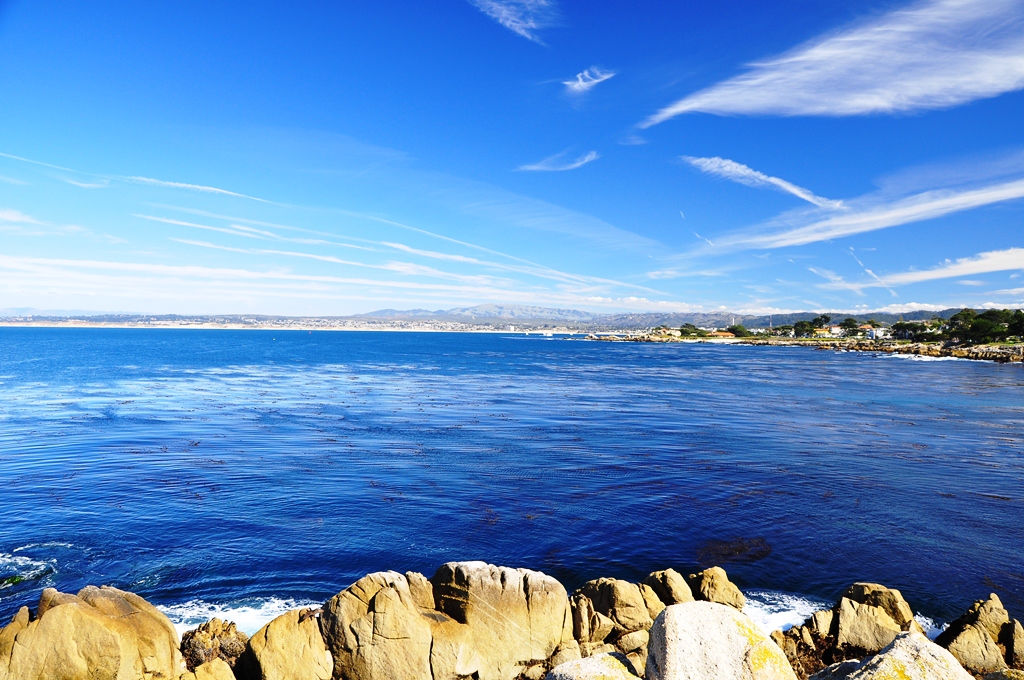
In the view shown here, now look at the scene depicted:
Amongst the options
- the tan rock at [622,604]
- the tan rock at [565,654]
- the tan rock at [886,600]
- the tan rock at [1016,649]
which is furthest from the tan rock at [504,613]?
the tan rock at [1016,649]

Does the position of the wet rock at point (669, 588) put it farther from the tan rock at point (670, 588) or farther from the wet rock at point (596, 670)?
the wet rock at point (596, 670)

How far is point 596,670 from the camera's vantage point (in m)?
9.30

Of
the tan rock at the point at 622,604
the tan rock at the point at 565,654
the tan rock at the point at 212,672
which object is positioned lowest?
the tan rock at the point at 565,654

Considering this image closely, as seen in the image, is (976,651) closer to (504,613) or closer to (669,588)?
(669,588)

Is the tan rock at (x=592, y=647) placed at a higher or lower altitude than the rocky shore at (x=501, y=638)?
lower

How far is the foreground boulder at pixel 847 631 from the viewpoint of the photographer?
13.2 m

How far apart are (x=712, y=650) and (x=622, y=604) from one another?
474 centimetres

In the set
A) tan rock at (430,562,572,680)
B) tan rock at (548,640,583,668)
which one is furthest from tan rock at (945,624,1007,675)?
tan rock at (430,562,572,680)

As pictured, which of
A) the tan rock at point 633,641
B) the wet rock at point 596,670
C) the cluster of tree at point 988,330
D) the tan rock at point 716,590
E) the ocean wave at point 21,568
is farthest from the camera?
the cluster of tree at point 988,330

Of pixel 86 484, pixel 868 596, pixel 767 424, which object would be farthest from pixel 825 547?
pixel 86 484

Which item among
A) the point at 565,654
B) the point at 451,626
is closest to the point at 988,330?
the point at 565,654

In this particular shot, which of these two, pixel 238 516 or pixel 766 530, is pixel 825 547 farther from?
pixel 238 516

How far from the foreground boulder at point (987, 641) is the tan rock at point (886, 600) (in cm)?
73

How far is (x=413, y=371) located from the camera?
94.2m
